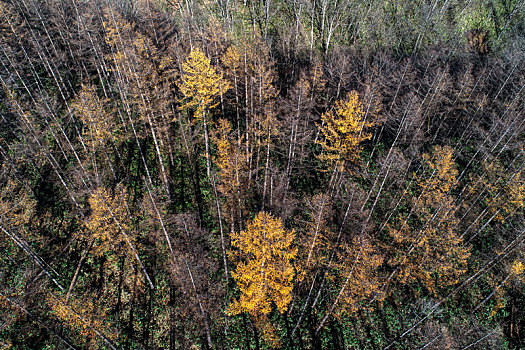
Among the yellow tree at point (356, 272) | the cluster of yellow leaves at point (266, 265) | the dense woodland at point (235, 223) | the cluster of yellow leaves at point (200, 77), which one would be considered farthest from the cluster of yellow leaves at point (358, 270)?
the cluster of yellow leaves at point (200, 77)

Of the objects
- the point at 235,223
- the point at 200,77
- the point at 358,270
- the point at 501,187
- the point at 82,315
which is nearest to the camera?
the point at 358,270

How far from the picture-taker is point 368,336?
1098 inches

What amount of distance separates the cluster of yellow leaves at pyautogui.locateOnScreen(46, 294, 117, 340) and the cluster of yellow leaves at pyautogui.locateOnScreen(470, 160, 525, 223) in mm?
40281

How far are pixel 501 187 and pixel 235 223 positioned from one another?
29020 mm

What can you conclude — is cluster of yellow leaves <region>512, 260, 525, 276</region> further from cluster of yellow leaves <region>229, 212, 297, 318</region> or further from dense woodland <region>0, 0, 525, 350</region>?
cluster of yellow leaves <region>229, 212, 297, 318</region>

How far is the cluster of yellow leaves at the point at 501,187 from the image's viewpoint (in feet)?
89.3

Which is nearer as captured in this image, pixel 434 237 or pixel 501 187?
pixel 434 237

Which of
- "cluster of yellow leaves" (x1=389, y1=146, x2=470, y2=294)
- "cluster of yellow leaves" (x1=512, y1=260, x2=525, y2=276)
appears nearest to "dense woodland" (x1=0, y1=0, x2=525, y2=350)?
"cluster of yellow leaves" (x1=512, y1=260, x2=525, y2=276)

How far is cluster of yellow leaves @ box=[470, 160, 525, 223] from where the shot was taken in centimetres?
2722

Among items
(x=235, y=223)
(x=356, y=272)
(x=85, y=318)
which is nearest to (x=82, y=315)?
(x=85, y=318)

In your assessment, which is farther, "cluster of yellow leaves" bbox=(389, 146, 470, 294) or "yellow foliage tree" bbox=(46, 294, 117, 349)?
"cluster of yellow leaves" bbox=(389, 146, 470, 294)

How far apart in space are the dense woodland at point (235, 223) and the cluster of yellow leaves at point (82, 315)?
196mm

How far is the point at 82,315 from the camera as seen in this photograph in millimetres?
23344

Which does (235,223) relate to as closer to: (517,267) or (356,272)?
(356,272)
